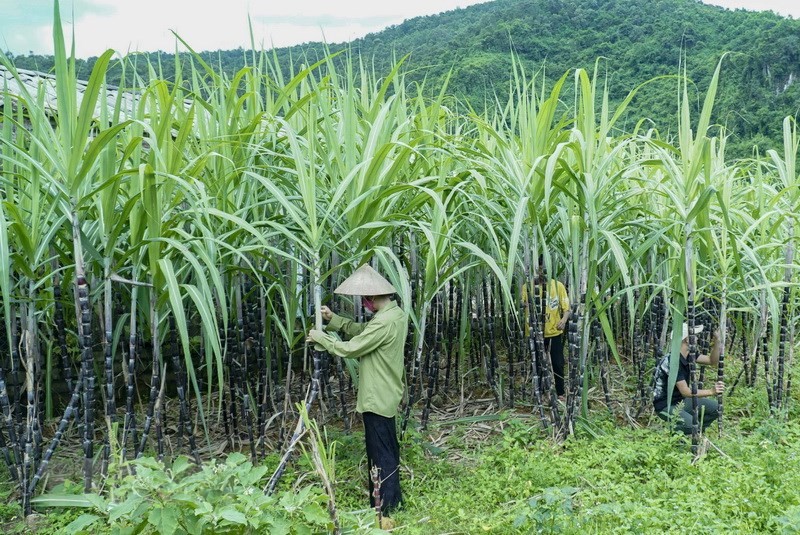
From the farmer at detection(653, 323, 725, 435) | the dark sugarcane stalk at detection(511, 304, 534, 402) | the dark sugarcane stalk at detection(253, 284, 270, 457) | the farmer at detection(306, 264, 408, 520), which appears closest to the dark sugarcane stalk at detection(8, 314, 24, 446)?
the dark sugarcane stalk at detection(253, 284, 270, 457)

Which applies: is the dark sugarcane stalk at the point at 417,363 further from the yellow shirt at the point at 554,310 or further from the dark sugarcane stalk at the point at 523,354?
the yellow shirt at the point at 554,310

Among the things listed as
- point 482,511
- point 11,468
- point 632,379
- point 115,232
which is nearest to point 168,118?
point 115,232

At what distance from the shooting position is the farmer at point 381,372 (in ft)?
8.98

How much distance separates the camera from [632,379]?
15.1 feet

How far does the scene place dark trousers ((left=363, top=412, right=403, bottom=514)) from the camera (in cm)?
281

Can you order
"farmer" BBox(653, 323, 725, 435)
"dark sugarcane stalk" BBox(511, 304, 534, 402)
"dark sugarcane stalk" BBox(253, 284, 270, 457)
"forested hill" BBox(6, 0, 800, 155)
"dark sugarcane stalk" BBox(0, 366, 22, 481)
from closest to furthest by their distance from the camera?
"dark sugarcane stalk" BBox(0, 366, 22, 481), "dark sugarcane stalk" BBox(253, 284, 270, 457), "farmer" BBox(653, 323, 725, 435), "dark sugarcane stalk" BBox(511, 304, 534, 402), "forested hill" BBox(6, 0, 800, 155)

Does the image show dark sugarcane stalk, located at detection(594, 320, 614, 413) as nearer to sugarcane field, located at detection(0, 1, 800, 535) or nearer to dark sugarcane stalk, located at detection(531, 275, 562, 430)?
sugarcane field, located at detection(0, 1, 800, 535)

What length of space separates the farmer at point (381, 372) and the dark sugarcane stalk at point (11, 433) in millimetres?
1114

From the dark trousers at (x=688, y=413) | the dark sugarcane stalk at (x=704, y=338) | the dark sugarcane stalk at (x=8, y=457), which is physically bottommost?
the dark trousers at (x=688, y=413)

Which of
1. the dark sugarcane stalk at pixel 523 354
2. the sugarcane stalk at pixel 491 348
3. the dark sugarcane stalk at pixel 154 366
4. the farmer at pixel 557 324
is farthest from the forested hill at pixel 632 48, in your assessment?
the dark sugarcane stalk at pixel 154 366

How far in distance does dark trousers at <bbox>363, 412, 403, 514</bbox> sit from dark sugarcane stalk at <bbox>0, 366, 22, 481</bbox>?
134 centimetres

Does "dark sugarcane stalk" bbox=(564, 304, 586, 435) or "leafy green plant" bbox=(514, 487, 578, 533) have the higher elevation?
"dark sugarcane stalk" bbox=(564, 304, 586, 435)

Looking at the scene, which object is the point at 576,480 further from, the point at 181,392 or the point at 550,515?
the point at 181,392

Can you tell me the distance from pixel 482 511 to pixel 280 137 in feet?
5.89
